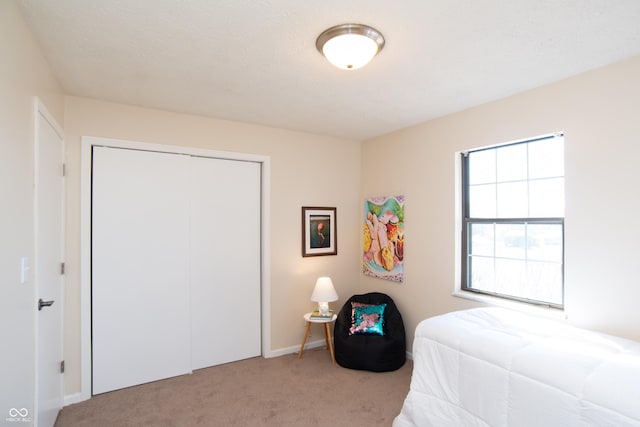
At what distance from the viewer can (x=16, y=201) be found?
163 centimetres

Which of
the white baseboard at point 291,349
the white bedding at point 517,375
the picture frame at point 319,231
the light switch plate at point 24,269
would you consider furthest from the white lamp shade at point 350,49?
the white baseboard at point 291,349

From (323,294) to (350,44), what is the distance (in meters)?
2.49

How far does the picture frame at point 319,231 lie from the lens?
12.7 feet

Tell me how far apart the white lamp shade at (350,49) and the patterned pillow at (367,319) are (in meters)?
2.50

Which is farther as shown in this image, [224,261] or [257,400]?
[224,261]

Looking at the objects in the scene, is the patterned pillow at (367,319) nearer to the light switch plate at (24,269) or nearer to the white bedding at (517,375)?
the white bedding at (517,375)

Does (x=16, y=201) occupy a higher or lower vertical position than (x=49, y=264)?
higher

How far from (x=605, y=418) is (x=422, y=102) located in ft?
7.63

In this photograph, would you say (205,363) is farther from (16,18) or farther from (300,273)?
(16,18)

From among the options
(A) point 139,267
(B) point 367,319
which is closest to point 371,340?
(B) point 367,319

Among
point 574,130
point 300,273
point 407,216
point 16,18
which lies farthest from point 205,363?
point 574,130

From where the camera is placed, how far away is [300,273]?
384 cm

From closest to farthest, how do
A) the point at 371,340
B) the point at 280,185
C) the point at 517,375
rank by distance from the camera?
1. the point at 517,375
2. the point at 371,340
3. the point at 280,185

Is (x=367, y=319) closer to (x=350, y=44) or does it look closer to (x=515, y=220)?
(x=515, y=220)
